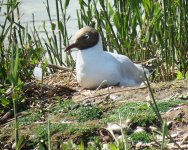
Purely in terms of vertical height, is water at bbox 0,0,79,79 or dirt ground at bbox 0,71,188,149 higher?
water at bbox 0,0,79,79

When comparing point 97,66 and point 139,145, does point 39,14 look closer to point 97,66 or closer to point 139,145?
point 97,66

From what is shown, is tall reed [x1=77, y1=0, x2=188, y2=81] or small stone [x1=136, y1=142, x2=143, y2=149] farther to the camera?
tall reed [x1=77, y1=0, x2=188, y2=81]

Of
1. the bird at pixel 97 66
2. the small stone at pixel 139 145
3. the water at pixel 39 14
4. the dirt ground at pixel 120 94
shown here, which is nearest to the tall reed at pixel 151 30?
the bird at pixel 97 66

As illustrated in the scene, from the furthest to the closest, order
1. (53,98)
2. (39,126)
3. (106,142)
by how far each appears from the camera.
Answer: (53,98), (39,126), (106,142)

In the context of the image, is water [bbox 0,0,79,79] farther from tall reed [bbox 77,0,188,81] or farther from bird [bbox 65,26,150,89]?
bird [bbox 65,26,150,89]

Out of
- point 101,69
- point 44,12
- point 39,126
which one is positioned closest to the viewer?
point 39,126

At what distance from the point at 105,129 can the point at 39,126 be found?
A: 513 mm

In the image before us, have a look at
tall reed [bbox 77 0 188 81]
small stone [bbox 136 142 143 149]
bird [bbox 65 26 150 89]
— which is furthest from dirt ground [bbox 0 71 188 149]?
tall reed [bbox 77 0 188 81]

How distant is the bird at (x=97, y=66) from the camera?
5.88 m

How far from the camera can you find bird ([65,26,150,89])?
5875 millimetres

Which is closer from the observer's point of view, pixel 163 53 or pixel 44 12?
pixel 163 53

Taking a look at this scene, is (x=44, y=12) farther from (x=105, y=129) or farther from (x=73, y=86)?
(x=105, y=129)

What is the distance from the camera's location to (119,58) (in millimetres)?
6000

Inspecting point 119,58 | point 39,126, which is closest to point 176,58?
point 119,58
